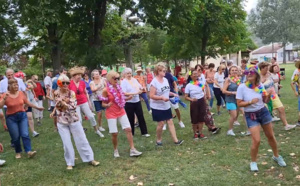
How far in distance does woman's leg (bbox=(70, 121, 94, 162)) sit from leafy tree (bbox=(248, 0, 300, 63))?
59.6m

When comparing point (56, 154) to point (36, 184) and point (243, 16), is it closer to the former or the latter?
point (36, 184)

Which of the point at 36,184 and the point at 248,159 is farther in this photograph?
the point at 248,159

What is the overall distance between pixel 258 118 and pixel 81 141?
319cm

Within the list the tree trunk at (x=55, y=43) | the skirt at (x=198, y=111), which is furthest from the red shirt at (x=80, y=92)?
the tree trunk at (x=55, y=43)

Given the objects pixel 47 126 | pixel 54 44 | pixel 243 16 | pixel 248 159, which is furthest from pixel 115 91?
pixel 243 16

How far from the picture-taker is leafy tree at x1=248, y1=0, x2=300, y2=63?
58281 millimetres

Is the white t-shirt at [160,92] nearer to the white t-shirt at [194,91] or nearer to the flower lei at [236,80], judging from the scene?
the white t-shirt at [194,91]

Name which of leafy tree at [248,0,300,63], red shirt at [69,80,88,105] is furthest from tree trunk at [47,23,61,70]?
leafy tree at [248,0,300,63]

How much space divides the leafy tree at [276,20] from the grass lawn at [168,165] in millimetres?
57730

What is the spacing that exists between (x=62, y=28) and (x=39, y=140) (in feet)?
32.8

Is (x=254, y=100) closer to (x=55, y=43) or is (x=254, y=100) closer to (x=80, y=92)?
(x=80, y=92)

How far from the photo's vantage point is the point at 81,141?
579 centimetres

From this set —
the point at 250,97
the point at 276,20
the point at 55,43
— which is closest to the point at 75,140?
the point at 250,97

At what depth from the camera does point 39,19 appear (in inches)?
487
